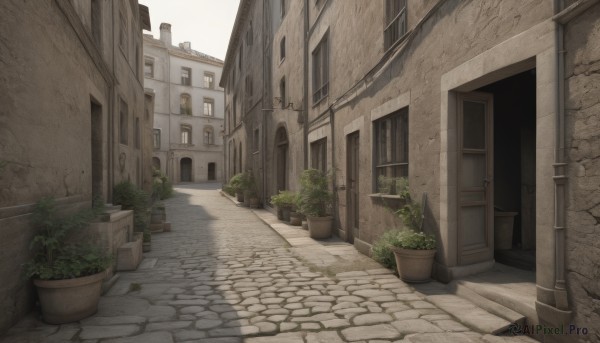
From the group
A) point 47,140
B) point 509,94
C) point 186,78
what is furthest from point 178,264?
point 186,78

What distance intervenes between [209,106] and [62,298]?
35034 millimetres


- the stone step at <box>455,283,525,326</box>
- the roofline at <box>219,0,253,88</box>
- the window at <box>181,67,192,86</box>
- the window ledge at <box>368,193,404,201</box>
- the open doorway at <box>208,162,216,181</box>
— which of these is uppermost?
the window at <box>181,67,192,86</box>

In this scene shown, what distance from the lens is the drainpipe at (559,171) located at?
301 centimetres

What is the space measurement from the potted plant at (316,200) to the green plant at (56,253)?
5.13 m

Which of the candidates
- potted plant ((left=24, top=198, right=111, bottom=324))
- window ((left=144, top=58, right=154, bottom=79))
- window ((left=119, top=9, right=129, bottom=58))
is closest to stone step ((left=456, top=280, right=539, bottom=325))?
potted plant ((left=24, top=198, right=111, bottom=324))

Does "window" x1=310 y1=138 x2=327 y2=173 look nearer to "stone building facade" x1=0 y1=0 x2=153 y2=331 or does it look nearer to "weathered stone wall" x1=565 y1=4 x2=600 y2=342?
"stone building facade" x1=0 y1=0 x2=153 y2=331

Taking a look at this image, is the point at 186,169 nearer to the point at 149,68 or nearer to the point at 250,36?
the point at 149,68

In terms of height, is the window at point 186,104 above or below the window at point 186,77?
below

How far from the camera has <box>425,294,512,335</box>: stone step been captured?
3365mm

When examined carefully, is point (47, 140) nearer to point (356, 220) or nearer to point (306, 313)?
point (306, 313)

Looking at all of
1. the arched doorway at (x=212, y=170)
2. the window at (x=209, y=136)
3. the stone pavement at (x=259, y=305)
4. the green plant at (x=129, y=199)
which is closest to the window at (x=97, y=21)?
the green plant at (x=129, y=199)

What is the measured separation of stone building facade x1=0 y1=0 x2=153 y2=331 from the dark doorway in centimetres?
2

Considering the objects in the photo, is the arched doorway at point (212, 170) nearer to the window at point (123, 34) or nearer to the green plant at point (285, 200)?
the window at point (123, 34)

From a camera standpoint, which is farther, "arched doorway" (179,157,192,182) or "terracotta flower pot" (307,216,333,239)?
"arched doorway" (179,157,192,182)
